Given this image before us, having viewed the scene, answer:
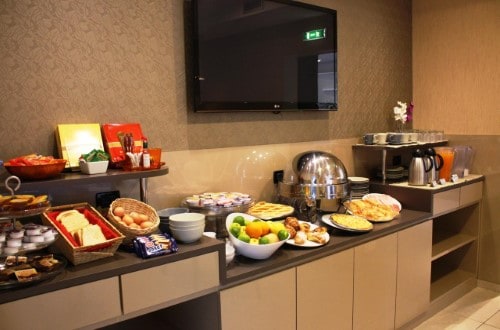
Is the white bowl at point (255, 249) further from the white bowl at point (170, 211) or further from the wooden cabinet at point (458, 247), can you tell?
the wooden cabinet at point (458, 247)

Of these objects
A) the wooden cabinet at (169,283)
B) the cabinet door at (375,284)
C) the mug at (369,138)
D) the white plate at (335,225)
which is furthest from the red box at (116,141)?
the mug at (369,138)

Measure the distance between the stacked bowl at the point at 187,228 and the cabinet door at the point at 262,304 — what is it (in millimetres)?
259

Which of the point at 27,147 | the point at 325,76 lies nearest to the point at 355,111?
the point at 325,76

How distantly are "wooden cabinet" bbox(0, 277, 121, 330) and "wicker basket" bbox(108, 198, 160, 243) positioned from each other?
0.24 metres

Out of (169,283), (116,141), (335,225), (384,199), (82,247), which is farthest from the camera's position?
(384,199)

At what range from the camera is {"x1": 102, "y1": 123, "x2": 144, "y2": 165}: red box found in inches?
74.2

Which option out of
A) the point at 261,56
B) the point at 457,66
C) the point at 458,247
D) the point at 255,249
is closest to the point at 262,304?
the point at 255,249

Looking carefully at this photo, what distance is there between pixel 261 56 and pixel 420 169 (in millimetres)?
1329

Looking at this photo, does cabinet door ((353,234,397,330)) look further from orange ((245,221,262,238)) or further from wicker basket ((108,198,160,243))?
wicker basket ((108,198,160,243))

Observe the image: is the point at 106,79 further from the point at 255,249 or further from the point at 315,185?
the point at 315,185

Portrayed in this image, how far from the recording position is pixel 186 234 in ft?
5.60

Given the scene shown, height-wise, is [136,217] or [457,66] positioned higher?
[457,66]

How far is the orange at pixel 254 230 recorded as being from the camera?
1.94 meters

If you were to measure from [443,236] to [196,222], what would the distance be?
8.08 ft
